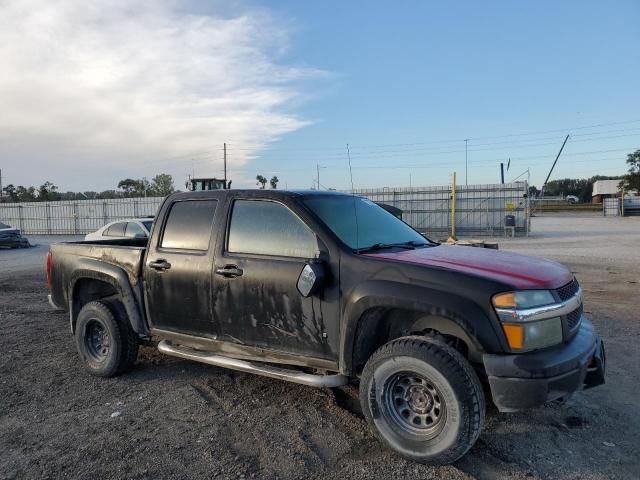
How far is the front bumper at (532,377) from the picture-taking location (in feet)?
10.1

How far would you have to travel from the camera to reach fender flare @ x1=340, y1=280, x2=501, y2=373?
316 cm

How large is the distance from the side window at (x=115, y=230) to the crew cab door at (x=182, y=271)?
403 inches

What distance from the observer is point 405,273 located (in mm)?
3412

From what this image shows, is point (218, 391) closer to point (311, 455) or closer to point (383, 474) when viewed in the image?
point (311, 455)

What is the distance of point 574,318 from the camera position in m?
3.57

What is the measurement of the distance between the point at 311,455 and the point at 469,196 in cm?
2701

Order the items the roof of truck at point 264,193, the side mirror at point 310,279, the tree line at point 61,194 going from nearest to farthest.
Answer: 1. the side mirror at point 310,279
2. the roof of truck at point 264,193
3. the tree line at point 61,194

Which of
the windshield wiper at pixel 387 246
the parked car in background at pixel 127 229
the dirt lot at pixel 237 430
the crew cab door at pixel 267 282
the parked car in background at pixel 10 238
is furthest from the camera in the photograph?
the parked car in background at pixel 10 238

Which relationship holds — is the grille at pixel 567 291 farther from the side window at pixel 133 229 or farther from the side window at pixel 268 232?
the side window at pixel 133 229

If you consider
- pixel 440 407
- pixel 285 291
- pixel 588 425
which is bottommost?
pixel 588 425

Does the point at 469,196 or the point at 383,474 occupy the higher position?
the point at 469,196

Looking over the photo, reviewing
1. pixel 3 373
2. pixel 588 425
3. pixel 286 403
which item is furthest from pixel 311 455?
pixel 3 373

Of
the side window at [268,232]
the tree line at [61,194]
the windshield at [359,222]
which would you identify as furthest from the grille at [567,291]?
the tree line at [61,194]

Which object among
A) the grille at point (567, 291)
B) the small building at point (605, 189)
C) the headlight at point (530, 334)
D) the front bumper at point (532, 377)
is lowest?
the front bumper at point (532, 377)
